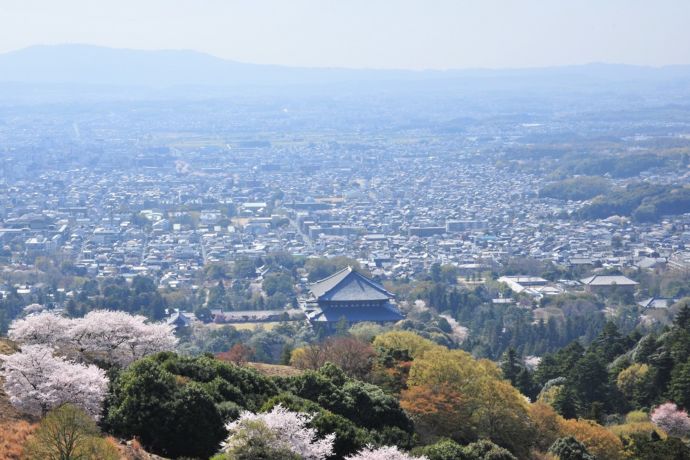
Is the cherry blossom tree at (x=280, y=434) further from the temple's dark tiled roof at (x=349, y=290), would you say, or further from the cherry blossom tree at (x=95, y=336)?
the temple's dark tiled roof at (x=349, y=290)

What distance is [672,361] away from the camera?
1072 inches

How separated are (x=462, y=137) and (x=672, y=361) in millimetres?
112245

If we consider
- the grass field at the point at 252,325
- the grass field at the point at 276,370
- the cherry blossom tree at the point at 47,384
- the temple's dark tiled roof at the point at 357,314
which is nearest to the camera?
the cherry blossom tree at the point at 47,384

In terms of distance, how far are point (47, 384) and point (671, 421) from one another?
572 inches

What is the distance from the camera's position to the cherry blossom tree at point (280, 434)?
13500mm

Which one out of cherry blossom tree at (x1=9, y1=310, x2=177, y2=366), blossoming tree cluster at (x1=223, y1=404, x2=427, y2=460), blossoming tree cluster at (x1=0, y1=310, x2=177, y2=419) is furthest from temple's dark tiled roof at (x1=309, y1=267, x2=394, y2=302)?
blossoming tree cluster at (x1=223, y1=404, x2=427, y2=460)

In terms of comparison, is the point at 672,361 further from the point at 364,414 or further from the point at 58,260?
the point at 58,260

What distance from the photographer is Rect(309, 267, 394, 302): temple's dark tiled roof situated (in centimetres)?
4328

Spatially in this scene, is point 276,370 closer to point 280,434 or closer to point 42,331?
point 42,331

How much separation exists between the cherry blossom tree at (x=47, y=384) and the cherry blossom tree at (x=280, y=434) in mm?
2781

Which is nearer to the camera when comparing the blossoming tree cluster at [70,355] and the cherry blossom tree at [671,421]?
the blossoming tree cluster at [70,355]

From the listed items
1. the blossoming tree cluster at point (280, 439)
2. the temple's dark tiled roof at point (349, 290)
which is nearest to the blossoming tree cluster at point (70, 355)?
the blossoming tree cluster at point (280, 439)

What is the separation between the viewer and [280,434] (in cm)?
1371

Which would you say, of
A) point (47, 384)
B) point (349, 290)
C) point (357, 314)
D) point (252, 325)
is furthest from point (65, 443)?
point (252, 325)
